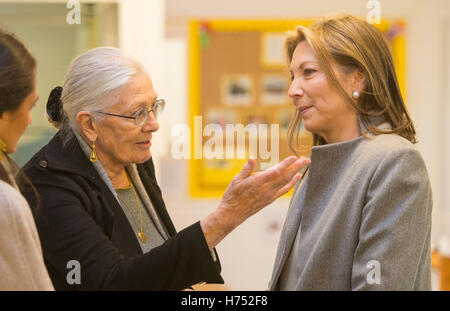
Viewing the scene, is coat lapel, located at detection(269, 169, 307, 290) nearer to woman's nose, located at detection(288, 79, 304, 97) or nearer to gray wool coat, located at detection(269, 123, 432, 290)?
gray wool coat, located at detection(269, 123, 432, 290)

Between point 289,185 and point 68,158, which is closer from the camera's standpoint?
point 289,185

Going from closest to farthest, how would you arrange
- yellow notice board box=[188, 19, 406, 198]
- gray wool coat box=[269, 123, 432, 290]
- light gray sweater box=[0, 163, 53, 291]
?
1. light gray sweater box=[0, 163, 53, 291]
2. gray wool coat box=[269, 123, 432, 290]
3. yellow notice board box=[188, 19, 406, 198]

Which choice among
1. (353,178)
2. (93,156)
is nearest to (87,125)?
(93,156)

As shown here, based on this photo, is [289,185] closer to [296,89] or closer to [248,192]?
[248,192]

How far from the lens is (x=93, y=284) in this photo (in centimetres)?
108

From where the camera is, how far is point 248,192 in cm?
105

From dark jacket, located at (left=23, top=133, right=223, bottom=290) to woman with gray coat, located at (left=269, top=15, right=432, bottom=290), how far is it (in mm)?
215

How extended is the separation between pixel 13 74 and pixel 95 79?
0.61 ft

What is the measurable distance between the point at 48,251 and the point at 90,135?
26cm

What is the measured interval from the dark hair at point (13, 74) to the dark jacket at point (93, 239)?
12 centimetres

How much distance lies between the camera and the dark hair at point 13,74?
101cm

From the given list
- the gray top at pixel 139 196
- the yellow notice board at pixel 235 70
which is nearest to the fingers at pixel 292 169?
the gray top at pixel 139 196

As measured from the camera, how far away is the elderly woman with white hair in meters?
1.07

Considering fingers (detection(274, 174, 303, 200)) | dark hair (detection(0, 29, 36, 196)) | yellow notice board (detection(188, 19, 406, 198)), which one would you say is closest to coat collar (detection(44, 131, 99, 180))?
dark hair (detection(0, 29, 36, 196))
